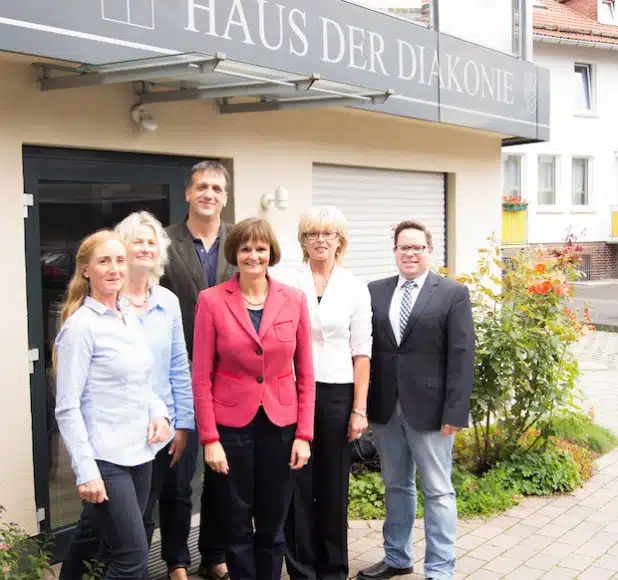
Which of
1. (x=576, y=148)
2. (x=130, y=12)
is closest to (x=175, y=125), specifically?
(x=130, y=12)

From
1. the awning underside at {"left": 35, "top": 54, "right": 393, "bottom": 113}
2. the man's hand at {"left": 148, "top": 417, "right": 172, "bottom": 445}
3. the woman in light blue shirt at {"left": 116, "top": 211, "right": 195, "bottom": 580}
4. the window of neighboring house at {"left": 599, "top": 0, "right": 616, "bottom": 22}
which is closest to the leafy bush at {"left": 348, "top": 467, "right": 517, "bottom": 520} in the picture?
the woman in light blue shirt at {"left": 116, "top": 211, "right": 195, "bottom": 580}

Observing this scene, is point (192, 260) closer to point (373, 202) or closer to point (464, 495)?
point (464, 495)

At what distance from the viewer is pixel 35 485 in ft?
16.5

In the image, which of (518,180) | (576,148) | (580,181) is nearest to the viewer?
(518,180)

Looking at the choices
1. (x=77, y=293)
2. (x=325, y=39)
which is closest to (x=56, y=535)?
(x=77, y=293)

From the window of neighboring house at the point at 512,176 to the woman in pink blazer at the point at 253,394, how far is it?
24.7 m

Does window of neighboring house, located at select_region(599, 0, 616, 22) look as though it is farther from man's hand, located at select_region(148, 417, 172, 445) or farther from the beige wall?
man's hand, located at select_region(148, 417, 172, 445)

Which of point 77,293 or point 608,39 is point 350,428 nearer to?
point 77,293

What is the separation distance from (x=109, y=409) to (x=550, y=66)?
2676cm

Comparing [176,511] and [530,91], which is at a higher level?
[530,91]

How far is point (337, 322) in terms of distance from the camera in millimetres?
4332

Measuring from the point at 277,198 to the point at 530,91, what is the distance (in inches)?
169

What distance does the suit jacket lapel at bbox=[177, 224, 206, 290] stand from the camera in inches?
179

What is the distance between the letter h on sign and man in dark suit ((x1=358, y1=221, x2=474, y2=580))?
1922 mm
